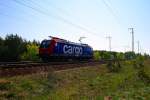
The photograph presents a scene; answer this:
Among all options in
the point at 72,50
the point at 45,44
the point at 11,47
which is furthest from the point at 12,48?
the point at 45,44

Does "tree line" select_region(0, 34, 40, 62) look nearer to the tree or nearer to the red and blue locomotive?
the tree

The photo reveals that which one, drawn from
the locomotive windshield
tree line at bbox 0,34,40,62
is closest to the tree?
tree line at bbox 0,34,40,62

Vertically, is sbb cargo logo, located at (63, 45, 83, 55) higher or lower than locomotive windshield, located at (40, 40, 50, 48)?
lower

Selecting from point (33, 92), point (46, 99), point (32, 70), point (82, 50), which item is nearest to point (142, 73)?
point (32, 70)

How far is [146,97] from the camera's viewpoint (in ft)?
36.4

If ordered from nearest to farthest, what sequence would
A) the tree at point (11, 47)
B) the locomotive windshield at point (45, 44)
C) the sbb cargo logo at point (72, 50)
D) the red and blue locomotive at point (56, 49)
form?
1. the red and blue locomotive at point (56, 49)
2. the locomotive windshield at point (45, 44)
3. the sbb cargo logo at point (72, 50)
4. the tree at point (11, 47)

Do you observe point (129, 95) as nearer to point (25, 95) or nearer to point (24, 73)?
point (25, 95)

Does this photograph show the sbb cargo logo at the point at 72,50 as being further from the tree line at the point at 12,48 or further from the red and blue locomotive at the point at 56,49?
the tree line at the point at 12,48

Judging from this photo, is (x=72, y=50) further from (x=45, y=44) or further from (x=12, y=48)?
(x=12, y=48)

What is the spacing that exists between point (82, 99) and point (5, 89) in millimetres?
3635

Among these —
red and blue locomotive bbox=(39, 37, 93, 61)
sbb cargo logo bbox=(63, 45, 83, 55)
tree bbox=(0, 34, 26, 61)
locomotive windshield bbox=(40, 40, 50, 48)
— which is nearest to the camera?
red and blue locomotive bbox=(39, 37, 93, 61)

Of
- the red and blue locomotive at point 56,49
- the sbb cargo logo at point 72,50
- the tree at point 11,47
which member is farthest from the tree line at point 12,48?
the red and blue locomotive at point 56,49

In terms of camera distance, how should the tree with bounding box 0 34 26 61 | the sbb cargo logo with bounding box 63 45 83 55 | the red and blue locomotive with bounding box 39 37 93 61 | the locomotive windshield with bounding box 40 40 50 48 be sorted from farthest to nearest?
the tree with bounding box 0 34 26 61, the sbb cargo logo with bounding box 63 45 83 55, the locomotive windshield with bounding box 40 40 50 48, the red and blue locomotive with bounding box 39 37 93 61

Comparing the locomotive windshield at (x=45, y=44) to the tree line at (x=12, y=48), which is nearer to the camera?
the locomotive windshield at (x=45, y=44)
